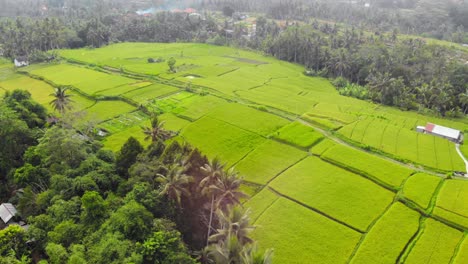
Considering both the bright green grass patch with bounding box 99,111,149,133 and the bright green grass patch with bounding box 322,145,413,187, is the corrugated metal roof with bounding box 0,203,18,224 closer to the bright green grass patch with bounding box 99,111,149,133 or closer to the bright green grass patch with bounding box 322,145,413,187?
the bright green grass patch with bounding box 99,111,149,133

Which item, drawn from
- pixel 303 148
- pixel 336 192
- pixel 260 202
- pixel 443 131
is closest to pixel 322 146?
pixel 303 148

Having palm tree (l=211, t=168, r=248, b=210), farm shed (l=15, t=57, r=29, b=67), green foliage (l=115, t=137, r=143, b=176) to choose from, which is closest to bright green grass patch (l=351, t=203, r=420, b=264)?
palm tree (l=211, t=168, r=248, b=210)

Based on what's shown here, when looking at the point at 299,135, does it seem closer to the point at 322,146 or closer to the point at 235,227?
the point at 322,146

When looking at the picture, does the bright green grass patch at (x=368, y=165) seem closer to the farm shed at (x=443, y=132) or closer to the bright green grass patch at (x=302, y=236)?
the bright green grass patch at (x=302, y=236)

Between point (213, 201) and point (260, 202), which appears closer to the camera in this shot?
point (213, 201)

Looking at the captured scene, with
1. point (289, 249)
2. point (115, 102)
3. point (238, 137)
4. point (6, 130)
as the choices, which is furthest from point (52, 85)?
point (289, 249)

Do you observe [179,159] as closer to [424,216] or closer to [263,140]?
[263,140]
